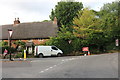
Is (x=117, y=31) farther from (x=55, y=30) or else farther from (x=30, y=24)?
(x=30, y=24)

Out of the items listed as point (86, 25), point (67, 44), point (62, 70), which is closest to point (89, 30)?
point (86, 25)

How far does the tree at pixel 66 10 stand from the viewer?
5278cm

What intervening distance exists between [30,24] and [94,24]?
763 inches

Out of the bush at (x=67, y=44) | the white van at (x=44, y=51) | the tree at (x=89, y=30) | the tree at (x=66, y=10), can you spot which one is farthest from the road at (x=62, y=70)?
the tree at (x=66, y=10)

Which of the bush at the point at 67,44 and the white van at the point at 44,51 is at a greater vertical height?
the bush at the point at 67,44

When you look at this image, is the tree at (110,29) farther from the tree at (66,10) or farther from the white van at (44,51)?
the white van at (44,51)

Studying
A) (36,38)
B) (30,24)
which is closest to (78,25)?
(36,38)

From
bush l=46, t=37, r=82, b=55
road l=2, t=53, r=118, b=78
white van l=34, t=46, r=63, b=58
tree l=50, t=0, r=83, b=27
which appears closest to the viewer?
road l=2, t=53, r=118, b=78

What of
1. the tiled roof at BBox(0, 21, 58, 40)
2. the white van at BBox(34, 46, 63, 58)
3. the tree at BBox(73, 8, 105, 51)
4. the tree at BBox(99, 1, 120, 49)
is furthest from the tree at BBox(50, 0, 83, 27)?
the white van at BBox(34, 46, 63, 58)

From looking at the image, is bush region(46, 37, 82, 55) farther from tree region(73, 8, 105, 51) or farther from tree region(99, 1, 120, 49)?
tree region(99, 1, 120, 49)

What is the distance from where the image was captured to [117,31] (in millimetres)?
45906

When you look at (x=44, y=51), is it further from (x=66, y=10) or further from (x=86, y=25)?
(x=66, y=10)

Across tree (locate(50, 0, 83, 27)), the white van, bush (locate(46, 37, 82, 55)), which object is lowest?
the white van

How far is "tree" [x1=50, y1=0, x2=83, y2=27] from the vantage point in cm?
5278
